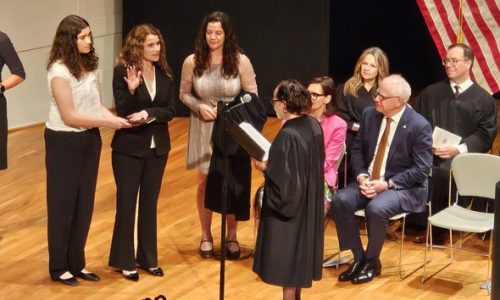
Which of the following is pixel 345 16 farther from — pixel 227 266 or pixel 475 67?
pixel 227 266

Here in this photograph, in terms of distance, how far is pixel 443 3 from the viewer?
335 inches

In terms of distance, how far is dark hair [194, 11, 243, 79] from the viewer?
6895 mm

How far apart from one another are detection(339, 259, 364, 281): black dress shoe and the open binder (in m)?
1.47

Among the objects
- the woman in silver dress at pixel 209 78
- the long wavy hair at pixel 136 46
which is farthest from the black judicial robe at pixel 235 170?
the long wavy hair at pixel 136 46

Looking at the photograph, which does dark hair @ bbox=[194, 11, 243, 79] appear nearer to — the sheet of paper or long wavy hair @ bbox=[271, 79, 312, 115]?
long wavy hair @ bbox=[271, 79, 312, 115]

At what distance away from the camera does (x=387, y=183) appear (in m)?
6.89

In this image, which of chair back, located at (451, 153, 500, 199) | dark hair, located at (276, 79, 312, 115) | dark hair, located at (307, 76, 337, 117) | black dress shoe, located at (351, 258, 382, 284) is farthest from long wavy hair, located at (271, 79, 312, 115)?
chair back, located at (451, 153, 500, 199)

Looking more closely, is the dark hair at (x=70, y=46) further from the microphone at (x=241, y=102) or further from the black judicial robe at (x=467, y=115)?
the black judicial robe at (x=467, y=115)

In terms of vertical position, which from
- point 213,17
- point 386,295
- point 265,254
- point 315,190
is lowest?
point 386,295

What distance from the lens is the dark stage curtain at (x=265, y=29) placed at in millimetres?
10852

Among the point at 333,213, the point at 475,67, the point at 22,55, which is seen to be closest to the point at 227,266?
the point at 333,213

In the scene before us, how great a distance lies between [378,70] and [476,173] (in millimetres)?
1092

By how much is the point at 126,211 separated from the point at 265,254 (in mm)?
1194

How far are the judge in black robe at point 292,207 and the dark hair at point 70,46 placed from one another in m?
1.26
